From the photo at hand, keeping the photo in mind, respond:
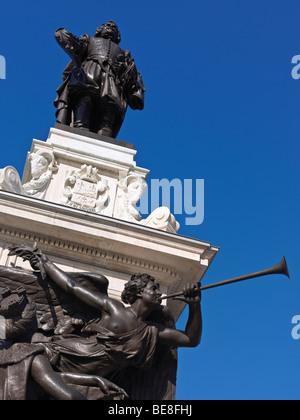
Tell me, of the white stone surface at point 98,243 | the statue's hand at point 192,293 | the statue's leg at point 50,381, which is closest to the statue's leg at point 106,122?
the white stone surface at point 98,243

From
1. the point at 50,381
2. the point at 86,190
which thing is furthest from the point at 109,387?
the point at 86,190

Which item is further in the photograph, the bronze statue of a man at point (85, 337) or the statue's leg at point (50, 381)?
the bronze statue of a man at point (85, 337)

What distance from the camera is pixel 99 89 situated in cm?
Result: 1057

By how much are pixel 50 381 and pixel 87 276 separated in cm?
130

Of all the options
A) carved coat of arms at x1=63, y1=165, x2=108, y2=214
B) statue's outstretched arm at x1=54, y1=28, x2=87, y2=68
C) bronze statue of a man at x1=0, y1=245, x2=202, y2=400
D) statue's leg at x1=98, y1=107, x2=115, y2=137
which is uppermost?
statue's outstretched arm at x1=54, y1=28, x2=87, y2=68

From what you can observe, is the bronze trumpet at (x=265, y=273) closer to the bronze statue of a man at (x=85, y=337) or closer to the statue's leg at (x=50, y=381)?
the bronze statue of a man at (x=85, y=337)

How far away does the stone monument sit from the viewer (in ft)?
19.0

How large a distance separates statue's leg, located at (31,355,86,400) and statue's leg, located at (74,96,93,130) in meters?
5.48

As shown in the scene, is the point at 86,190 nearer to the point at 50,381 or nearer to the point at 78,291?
the point at 78,291

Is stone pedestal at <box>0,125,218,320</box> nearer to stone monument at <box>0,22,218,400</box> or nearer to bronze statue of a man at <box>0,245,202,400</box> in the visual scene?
stone monument at <box>0,22,218,400</box>

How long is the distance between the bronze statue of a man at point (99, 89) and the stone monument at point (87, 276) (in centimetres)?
41

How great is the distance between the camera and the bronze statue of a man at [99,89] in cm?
1039

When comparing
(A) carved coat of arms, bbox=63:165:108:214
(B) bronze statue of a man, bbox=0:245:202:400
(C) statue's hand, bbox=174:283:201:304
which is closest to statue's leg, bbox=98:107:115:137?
(A) carved coat of arms, bbox=63:165:108:214
